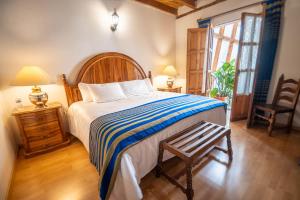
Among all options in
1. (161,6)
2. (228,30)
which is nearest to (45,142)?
(161,6)

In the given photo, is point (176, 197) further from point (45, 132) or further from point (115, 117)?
point (45, 132)

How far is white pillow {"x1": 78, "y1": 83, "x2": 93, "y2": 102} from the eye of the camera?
2452 mm

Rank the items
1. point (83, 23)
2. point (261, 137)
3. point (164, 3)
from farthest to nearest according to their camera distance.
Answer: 1. point (164, 3)
2. point (83, 23)
3. point (261, 137)

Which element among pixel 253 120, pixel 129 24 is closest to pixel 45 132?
pixel 129 24

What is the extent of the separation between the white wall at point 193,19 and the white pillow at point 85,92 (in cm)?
272

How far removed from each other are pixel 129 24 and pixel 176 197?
322 cm

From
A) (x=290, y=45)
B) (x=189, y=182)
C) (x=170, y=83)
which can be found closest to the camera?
(x=189, y=182)

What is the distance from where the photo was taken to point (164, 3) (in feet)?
11.6

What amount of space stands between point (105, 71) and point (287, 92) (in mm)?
3409

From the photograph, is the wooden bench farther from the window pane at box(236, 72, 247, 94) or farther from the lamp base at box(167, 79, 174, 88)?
the lamp base at box(167, 79, 174, 88)

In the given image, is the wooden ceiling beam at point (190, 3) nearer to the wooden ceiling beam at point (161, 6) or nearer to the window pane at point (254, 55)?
the wooden ceiling beam at point (161, 6)

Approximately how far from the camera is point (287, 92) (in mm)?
2523

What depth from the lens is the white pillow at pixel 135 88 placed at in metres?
2.81

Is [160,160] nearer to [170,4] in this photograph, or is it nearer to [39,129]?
[39,129]
